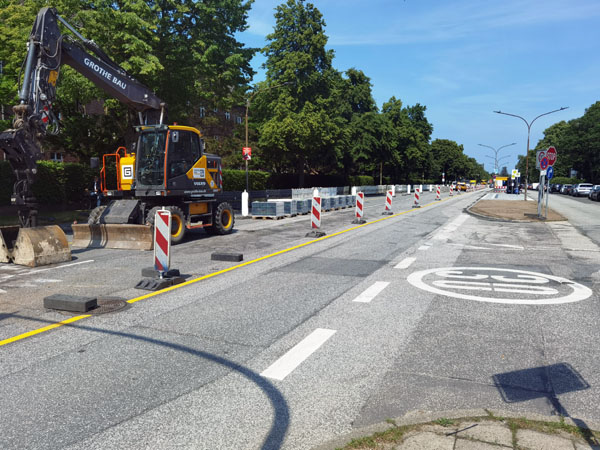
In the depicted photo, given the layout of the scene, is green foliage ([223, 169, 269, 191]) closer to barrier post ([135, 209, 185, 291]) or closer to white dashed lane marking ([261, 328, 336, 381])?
barrier post ([135, 209, 185, 291])

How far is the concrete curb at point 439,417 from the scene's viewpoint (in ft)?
10.3

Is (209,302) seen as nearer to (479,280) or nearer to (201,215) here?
(479,280)

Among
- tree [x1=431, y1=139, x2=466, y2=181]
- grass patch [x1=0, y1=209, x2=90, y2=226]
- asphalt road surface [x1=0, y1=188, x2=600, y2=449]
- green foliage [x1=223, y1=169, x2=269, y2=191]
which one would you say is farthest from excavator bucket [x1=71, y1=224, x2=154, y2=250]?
tree [x1=431, y1=139, x2=466, y2=181]

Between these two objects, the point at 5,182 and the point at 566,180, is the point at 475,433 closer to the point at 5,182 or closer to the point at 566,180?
the point at 5,182

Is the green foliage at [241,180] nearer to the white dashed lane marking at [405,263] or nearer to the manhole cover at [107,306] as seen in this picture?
the white dashed lane marking at [405,263]

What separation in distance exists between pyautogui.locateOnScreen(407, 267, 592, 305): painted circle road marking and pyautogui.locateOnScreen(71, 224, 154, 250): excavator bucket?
273 inches

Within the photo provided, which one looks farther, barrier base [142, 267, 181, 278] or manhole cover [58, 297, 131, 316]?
barrier base [142, 267, 181, 278]

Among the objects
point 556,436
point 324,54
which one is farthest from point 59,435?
point 324,54

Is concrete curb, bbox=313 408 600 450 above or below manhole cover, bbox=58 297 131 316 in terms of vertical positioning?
above

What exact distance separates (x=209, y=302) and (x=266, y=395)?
3127 mm

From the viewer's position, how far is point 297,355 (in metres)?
4.67

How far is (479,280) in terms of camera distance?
8.33 m

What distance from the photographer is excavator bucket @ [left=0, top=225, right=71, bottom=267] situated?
32.0 ft

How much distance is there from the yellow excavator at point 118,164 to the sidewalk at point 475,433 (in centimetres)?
891
